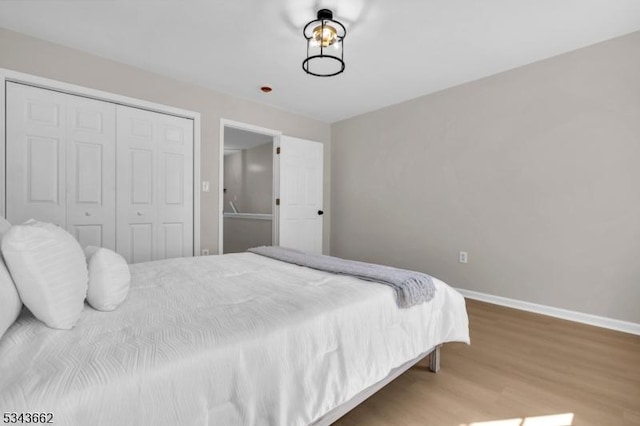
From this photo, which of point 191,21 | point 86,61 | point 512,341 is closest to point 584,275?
point 512,341

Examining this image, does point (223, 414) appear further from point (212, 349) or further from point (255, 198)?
point (255, 198)

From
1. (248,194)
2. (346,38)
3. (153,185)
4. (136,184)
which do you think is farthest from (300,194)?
(248,194)

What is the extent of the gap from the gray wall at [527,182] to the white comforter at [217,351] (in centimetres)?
183

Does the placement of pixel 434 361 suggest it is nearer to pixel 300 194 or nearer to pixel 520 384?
pixel 520 384

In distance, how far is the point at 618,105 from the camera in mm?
2492

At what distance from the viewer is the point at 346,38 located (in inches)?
98.7

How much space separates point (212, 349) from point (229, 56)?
2724 millimetres

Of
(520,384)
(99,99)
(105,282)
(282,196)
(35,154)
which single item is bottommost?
(520,384)

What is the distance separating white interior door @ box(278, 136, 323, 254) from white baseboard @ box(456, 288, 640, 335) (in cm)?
220

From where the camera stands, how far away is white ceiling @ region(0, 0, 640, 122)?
7.02 feet

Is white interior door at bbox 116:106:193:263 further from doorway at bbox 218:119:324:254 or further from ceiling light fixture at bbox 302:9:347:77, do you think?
ceiling light fixture at bbox 302:9:347:77

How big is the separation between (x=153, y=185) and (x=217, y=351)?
9.02 feet

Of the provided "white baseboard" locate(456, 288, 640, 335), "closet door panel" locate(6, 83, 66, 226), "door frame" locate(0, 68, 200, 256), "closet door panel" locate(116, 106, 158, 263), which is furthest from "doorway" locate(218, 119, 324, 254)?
"white baseboard" locate(456, 288, 640, 335)

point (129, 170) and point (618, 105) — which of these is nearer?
point (618, 105)
